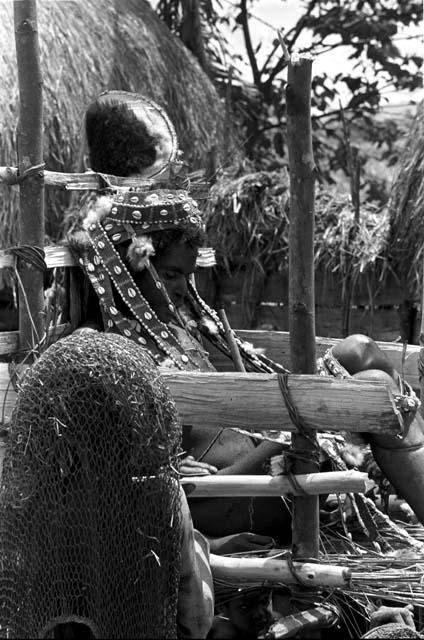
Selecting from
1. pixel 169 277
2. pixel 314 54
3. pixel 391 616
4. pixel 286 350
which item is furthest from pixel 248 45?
pixel 391 616

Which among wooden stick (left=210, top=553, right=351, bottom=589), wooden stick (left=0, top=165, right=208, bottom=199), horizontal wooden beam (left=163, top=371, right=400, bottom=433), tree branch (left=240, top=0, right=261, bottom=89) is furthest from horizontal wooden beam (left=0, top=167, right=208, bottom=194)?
tree branch (left=240, top=0, right=261, bottom=89)

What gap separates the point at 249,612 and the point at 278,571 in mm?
232

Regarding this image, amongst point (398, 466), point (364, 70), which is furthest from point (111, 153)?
point (364, 70)

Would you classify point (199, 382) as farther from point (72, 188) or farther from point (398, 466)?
point (72, 188)

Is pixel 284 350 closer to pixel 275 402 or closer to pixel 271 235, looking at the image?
pixel 271 235

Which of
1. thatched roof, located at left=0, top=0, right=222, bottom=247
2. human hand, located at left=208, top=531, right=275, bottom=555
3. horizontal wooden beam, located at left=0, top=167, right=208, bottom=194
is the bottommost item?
human hand, located at left=208, top=531, right=275, bottom=555

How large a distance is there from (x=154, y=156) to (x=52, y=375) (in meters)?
1.81

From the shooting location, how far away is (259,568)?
3.34 meters

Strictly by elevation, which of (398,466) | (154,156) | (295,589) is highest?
(154,156)

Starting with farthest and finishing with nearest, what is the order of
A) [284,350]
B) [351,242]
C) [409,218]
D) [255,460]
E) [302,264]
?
[351,242] → [409,218] → [284,350] → [255,460] → [302,264]

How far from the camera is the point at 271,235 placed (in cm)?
599

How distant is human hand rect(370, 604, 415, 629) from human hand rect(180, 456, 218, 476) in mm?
683

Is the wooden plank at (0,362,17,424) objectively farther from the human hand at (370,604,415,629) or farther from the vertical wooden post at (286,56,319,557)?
the human hand at (370,604,415,629)

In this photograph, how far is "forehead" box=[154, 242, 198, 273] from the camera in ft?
13.7
